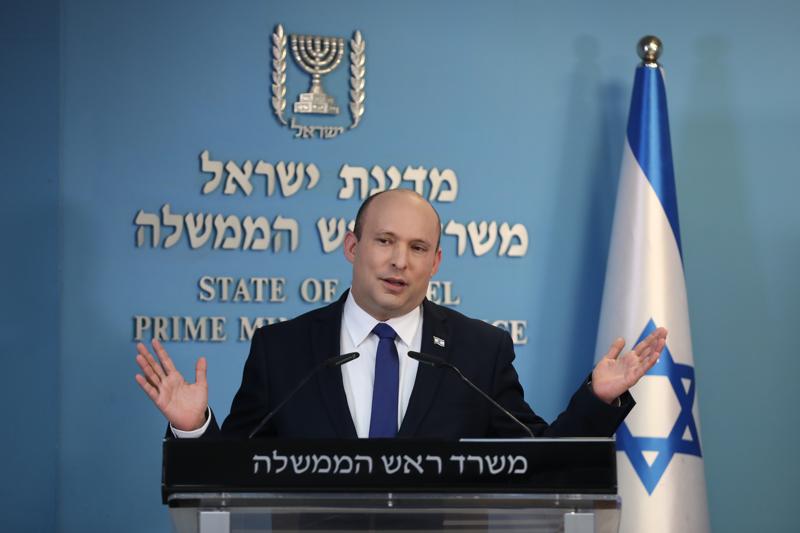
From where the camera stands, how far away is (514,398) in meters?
2.79

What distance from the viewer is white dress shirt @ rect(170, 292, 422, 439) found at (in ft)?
8.62

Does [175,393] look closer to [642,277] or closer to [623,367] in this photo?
[623,367]

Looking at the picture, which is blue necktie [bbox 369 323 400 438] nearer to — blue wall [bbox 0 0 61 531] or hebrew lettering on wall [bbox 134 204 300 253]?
hebrew lettering on wall [bbox 134 204 300 253]

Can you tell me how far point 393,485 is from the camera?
181 centimetres

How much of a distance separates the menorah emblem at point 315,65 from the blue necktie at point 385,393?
1.83 meters

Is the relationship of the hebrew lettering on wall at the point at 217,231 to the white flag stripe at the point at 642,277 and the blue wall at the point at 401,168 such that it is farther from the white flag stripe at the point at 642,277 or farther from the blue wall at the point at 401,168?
the white flag stripe at the point at 642,277

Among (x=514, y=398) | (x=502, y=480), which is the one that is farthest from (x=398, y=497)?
(x=514, y=398)

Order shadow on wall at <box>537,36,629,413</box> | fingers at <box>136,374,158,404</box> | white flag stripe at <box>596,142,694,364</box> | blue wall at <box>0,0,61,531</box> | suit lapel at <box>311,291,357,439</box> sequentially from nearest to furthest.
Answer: fingers at <box>136,374,158,404</box> < suit lapel at <box>311,291,357,439</box> < blue wall at <box>0,0,61,531</box> < white flag stripe at <box>596,142,694,364</box> < shadow on wall at <box>537,36,629,413</box>

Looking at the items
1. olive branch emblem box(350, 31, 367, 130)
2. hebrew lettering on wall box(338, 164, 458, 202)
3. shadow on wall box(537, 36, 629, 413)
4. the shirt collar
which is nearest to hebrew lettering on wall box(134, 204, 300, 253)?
hebrew lettering on wall box(338, 164, 458, 202)

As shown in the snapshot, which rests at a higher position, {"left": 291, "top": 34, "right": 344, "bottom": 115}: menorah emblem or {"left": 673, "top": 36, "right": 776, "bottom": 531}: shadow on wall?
{"left": 291, "top": 34, "right": 344, "bottom": 115}: menorah emblem

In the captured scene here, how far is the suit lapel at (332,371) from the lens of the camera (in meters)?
2.56

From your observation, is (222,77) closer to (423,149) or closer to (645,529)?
(423,149)

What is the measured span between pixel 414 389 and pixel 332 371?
0.23 meters

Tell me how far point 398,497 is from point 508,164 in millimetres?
2875
